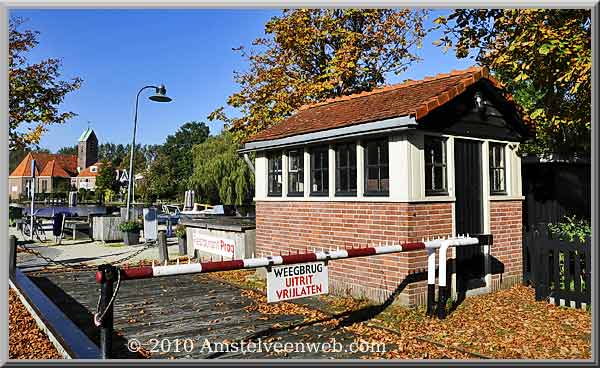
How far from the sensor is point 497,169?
30.2ft

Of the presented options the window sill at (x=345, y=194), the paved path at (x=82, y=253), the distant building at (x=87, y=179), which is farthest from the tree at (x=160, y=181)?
the window sill at (x=345, y=194)

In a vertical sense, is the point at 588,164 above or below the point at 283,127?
below

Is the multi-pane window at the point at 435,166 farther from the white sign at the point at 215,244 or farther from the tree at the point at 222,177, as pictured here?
the tree at the point at 222,177

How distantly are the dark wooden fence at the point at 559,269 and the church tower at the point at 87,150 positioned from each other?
104448mm

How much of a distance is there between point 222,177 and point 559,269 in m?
33.4

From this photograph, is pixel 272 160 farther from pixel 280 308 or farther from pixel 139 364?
pixel 139 364

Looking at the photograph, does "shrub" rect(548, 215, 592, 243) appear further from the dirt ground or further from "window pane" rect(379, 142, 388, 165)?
the dirt ground

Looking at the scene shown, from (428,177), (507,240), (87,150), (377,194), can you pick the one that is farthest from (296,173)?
(87,150)

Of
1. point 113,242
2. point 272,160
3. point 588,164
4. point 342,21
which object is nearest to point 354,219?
point 272,160

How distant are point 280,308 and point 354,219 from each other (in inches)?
77.2

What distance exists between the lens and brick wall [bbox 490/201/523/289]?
8.89 metres

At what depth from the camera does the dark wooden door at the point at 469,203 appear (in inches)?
329

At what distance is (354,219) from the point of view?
8.38 m

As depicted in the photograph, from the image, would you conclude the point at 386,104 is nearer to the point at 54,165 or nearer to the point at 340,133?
the point at 340,133
